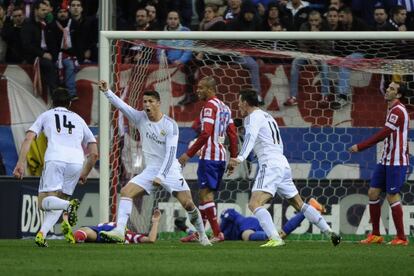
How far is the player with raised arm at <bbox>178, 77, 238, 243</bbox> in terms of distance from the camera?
52.9 feet

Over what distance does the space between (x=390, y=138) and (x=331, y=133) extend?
252 cm

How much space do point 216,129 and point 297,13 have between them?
3804 mm

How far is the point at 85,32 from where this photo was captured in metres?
19.3

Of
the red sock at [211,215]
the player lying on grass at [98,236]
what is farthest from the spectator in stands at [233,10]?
the player lying on grass at [98,236]

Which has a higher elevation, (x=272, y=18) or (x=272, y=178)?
(x=272, y=18)

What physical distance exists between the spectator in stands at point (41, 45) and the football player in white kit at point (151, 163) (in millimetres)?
4270

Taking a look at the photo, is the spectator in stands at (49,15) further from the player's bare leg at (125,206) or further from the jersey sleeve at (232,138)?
the player's bare leg at (125,206)

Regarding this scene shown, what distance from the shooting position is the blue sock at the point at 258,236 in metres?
16.4

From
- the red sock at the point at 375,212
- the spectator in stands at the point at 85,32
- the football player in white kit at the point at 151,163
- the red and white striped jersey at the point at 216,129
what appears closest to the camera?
the football player in white kit at the point at 151,163

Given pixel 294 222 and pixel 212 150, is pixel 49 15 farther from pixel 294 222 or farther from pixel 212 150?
pixel 294 222

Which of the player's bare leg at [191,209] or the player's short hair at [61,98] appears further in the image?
the player's short hair at [61,98]

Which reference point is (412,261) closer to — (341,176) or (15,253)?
(15,253)

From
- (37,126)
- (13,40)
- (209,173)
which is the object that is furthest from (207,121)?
(13,40)

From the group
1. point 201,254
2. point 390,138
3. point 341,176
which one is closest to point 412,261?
point 201,254
